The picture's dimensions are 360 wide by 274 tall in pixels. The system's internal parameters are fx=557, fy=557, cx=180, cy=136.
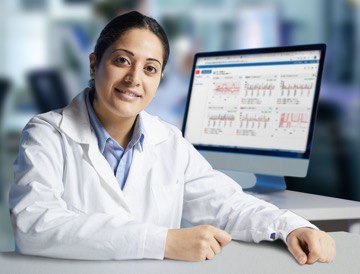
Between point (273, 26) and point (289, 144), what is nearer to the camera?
point (289, 144)

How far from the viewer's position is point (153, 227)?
0.95 meters

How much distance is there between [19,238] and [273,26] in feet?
6.92

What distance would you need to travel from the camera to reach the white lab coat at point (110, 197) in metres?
0.92

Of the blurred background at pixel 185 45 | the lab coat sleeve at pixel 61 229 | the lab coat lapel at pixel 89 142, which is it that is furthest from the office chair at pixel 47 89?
the lab coat sleeve at pixel 61 229

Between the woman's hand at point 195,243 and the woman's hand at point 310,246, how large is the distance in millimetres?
121

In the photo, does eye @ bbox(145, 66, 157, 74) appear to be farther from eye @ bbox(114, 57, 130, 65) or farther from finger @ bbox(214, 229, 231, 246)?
finger @ bbox(214, 229, 231, 246)

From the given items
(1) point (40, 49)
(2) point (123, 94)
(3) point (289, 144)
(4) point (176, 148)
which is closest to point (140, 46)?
(2) point (123, 94)

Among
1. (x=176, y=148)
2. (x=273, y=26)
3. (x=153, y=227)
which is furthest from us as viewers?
(x=273, y=26)

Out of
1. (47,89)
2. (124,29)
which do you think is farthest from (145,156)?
(47,89)

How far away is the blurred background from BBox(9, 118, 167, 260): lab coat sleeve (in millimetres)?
1670

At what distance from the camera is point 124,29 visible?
1251 millimetres

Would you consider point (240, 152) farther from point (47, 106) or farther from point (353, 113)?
point (353, 113)

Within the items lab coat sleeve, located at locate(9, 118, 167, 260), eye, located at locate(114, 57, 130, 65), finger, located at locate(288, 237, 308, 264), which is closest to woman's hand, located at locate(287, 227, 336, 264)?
finger, located at locate(288, 237, 308, 264)

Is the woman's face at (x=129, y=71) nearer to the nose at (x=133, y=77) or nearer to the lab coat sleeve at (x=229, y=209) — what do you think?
the nose at (x=133, y=77)
